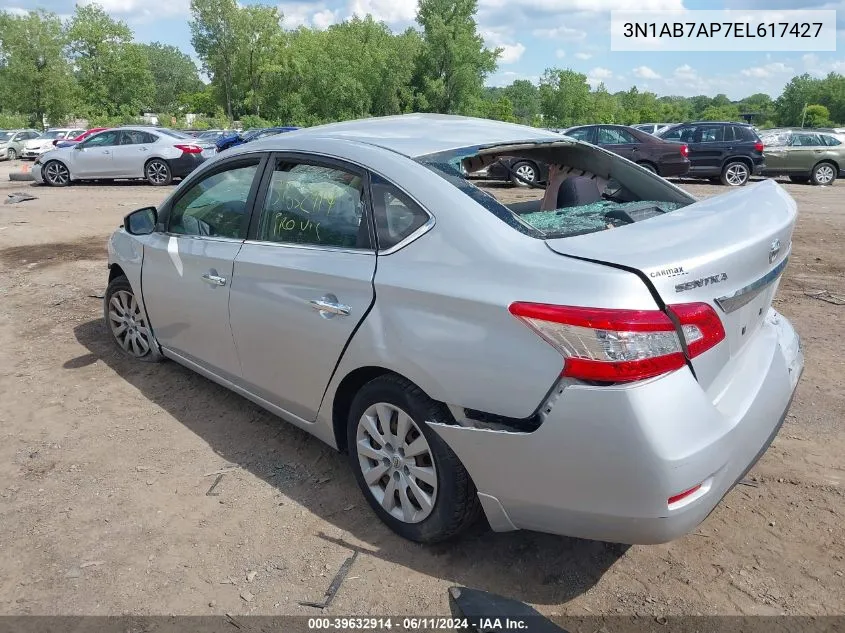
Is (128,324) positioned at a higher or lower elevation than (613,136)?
lower

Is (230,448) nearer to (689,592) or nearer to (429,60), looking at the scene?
(689,592)

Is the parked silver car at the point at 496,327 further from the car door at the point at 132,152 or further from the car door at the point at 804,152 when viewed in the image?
the car door at the point at 804,152

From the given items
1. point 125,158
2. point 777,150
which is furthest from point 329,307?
point 777,150

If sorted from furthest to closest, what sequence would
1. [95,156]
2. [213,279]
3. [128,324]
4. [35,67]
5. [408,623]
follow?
[35,67], [95,156], [128,324], [213,279], [408,623]

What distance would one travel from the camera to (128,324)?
4.82 m

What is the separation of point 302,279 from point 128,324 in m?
2.39

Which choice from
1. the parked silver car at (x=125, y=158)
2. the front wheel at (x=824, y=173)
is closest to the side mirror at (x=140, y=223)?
the parked silver car at (x=125, y=158)

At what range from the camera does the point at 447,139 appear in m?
3.14

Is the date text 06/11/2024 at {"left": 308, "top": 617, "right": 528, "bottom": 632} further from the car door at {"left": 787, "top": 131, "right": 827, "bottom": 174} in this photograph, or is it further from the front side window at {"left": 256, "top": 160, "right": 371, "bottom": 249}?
the car door at {"left": 787, "top": 131, "right": 827, "bottom": 174}

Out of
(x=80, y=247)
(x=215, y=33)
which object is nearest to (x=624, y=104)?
(x=215, y=33)

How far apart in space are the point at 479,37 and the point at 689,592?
63010 millimetres

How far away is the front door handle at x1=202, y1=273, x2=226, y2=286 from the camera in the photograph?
3522 millimetres

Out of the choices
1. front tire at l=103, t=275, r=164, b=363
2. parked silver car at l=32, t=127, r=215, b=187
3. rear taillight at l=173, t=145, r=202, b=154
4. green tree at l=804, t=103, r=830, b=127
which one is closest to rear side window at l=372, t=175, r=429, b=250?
front tire at l=103, t=275, r=164, b=363

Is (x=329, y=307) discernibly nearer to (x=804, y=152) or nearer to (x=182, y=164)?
(x=182, y=164)
